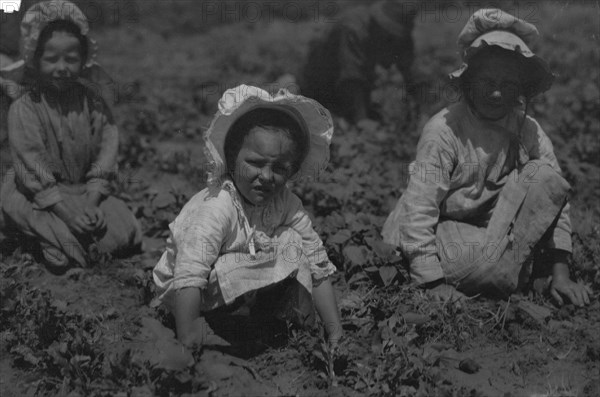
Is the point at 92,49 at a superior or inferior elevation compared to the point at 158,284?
superior

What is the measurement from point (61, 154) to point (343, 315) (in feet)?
6.93

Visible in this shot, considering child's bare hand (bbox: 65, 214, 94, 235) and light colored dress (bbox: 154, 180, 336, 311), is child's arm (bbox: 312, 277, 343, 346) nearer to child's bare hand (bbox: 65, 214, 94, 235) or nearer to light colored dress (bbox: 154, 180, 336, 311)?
light colored dress (bbox: 154, 180, 336, 311)

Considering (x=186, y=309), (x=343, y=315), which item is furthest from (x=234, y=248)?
(x=343, y=315)

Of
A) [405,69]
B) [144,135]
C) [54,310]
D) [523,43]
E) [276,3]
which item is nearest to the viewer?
Result: [54,310]

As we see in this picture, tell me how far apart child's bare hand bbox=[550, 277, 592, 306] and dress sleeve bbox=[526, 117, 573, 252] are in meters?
0.19

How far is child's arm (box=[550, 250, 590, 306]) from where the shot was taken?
4574 millimetres

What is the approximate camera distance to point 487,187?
470 centimetres

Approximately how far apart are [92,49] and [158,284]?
1894mm

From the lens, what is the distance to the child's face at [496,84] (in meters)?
4.39

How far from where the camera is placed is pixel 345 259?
4746 mm

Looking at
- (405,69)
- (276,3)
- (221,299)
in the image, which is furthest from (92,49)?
(276,3)

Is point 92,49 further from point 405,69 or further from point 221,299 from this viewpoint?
point 405,69

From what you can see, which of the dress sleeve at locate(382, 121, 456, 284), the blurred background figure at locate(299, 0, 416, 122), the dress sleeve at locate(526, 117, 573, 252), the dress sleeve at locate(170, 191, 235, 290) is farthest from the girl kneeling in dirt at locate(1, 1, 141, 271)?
the blurred background figure at locate(299, 0, 416, 122)

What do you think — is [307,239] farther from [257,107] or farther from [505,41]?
[505,41]
